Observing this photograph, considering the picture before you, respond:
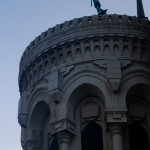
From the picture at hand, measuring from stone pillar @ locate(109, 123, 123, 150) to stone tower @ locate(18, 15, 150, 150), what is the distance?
0.16m

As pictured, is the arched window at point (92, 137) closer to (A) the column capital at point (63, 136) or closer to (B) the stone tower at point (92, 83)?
(B) the stone tower at point (92, 83)

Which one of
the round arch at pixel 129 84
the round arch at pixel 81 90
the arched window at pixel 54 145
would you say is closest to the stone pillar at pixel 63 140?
the round arch at pixel 81 90

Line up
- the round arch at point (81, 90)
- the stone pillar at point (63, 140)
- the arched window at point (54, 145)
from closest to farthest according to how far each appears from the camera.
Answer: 1. the stone pillar at point (63, 140)
2. the round arch at point (81, 90)
3. the arched window at point (54, 145)

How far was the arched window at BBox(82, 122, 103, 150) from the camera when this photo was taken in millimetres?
20359

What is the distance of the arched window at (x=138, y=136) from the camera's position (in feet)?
66.3

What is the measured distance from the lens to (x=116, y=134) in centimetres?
1872

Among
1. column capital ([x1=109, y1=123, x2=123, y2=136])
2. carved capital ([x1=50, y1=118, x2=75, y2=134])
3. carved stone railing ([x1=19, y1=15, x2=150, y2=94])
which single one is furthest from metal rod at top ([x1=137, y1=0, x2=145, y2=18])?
column capital ([x1=109, y1=123, x2=123, y2=136])

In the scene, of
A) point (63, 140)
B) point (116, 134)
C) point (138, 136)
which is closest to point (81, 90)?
point (63, 140)

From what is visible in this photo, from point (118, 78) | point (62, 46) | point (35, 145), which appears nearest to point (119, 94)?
point (118, 78)

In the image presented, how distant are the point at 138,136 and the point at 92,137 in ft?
6.98

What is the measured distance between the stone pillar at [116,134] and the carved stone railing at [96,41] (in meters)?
3.31

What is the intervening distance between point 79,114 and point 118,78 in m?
2.67

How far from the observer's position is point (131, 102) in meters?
Answer: 20.5

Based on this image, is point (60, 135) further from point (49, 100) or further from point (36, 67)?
point (36, 67)
